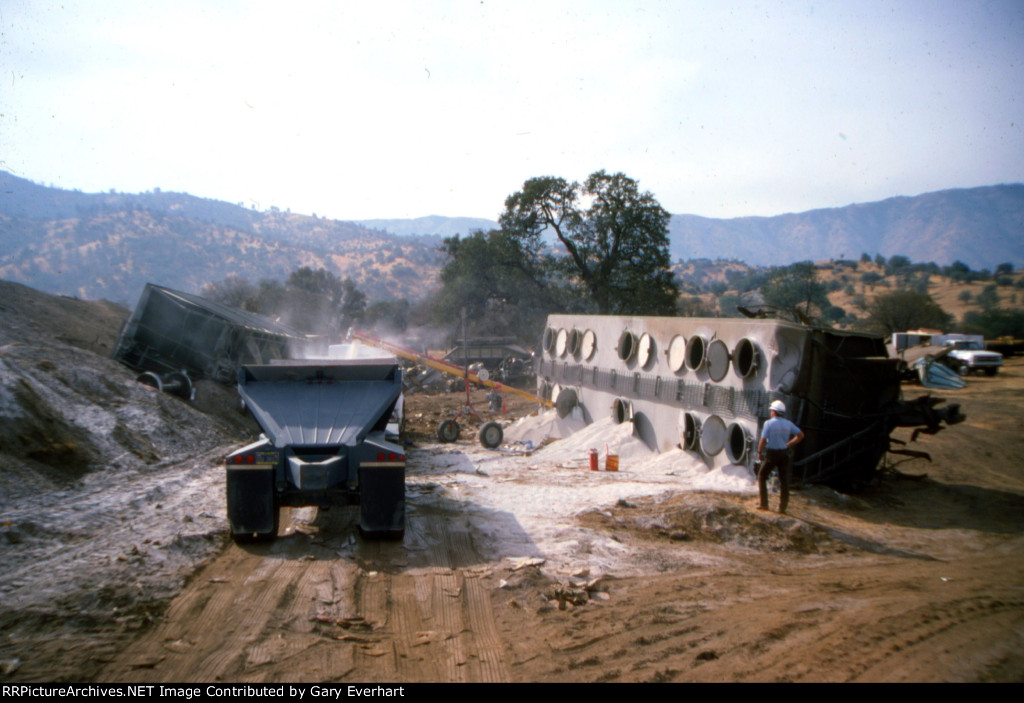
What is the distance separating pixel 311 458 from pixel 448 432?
32.1 ft

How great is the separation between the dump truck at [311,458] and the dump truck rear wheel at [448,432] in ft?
28.3

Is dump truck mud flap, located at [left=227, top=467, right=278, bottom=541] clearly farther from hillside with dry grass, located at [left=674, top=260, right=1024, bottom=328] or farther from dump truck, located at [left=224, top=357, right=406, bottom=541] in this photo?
hillside with dry grass, located at [left=674, top=260, right=1024, bottom=328]

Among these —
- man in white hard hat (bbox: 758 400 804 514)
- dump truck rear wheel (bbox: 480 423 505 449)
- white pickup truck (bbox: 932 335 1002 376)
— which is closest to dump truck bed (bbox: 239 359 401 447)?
man in white hard hat (bbox: 758 400 804 514)

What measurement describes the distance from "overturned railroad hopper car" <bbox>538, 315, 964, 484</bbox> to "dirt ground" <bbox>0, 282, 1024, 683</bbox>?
1.88m

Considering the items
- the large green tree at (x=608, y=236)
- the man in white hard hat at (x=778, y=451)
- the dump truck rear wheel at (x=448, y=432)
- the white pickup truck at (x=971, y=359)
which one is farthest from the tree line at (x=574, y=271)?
the man in white hard hat at (x=778, y=451)

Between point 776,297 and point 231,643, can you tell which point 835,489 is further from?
point 776,297

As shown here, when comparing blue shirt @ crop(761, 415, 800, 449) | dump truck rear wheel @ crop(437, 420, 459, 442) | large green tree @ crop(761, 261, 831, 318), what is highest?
large green tree @ crop(761, 261, 831, 318)

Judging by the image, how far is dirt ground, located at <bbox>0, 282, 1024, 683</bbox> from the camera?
4477 mm

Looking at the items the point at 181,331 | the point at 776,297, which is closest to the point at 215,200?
the point at 776,297

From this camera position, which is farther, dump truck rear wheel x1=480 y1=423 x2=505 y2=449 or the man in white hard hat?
dump truck rear wheel x1=480 y1=423 x2=505 y2=449

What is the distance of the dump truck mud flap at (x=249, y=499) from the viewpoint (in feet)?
23.4

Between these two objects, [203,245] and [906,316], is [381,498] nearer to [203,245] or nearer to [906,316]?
[906,316]

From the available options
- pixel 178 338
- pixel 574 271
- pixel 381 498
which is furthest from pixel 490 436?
pixel 574 271
